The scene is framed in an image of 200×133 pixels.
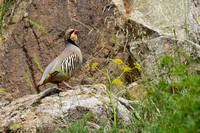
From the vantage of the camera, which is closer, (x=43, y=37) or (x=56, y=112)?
(x=56, y=112)

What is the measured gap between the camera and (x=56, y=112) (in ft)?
11.1

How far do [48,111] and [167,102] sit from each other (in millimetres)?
1740

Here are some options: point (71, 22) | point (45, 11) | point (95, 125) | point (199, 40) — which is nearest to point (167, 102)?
point (95, 125)

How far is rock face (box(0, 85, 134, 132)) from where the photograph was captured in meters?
3.22

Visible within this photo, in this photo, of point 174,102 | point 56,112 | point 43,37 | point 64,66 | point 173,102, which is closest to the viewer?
point 174,102

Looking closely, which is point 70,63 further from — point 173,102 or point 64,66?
point 173,102

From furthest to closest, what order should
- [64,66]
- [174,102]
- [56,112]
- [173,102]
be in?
[64,66], [56,112], [173,102], [174,102]

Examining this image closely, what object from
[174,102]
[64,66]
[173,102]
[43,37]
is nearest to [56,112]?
[64,66]

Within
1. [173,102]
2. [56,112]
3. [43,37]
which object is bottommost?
[56,112]

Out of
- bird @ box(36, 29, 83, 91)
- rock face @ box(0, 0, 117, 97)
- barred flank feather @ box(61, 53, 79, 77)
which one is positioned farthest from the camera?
rock face @ box(0, 0, 117, 97)

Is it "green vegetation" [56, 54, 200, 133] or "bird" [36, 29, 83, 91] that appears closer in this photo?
"green vegetation" [56, 54, 200, 133]

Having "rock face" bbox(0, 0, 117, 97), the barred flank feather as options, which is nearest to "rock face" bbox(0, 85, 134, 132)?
the barred flank feather

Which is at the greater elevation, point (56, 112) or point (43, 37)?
point (43, 37)

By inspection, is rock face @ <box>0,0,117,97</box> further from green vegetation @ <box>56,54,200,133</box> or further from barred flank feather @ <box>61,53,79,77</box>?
green vegetation @ <box>56,54,200,133</box>
